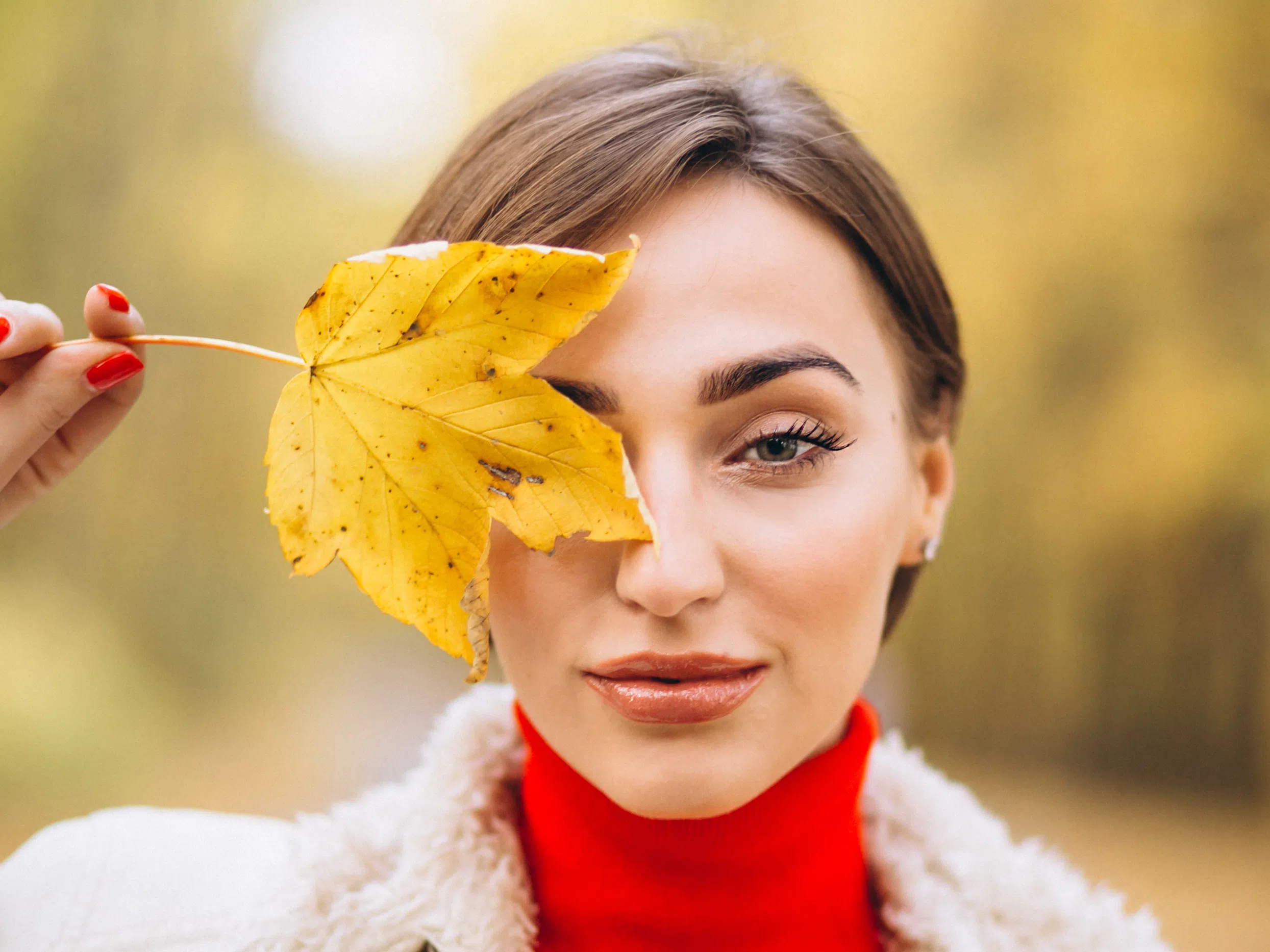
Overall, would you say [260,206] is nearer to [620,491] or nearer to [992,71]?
[992,71]

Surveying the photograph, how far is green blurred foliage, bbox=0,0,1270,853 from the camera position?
3.71 m

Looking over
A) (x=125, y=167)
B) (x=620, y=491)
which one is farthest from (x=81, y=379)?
(x=125, y=167)

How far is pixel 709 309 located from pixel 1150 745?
3.90m

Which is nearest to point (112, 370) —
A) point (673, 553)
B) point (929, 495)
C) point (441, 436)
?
point (441, 436)

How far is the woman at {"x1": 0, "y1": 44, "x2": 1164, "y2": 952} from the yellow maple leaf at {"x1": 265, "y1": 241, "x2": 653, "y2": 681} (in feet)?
0.33

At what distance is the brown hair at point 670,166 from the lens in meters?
0.87

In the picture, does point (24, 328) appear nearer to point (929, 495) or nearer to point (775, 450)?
point (775, 450)

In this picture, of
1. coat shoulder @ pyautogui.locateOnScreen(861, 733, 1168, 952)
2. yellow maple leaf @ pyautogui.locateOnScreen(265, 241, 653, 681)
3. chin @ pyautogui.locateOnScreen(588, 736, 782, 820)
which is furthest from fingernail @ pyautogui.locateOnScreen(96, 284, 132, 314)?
coat shoulder @ pyautogui.locateOnScreen(861, 733, 1168, 952)

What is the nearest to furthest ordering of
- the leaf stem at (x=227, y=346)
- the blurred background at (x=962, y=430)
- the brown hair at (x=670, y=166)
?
the leaf stem at (x=227, y=346) → the brown hair at (x=670, y=166) → the blurred background at (x=962, y=430)

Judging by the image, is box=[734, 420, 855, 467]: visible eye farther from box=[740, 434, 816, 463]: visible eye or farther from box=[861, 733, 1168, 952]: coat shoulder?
box=[861, 733, 1168, 952]: coat shoulder

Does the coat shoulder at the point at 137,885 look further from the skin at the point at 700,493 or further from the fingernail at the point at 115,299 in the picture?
the fingernail at the point at 115,299

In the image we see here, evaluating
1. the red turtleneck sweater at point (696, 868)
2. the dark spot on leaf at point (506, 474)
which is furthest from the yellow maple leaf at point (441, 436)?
the red turtleneck sweater at point (696, 868)

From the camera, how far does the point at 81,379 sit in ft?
2.55

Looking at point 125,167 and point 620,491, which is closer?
point 620,491
